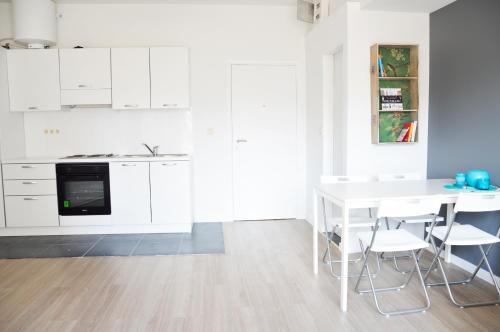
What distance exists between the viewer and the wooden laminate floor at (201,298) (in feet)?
8.54

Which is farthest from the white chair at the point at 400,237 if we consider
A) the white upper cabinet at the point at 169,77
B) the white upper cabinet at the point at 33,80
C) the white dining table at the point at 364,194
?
the white upper cabinet at the point at 33,80

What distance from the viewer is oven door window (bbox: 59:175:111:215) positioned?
191 inches

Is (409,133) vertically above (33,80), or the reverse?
(33,80)

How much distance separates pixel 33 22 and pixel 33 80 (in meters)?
0.67

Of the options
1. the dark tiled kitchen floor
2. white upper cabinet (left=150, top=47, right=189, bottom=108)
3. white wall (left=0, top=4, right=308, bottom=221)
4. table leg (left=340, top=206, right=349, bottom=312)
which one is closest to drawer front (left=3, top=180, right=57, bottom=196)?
the dark tiled kitchen floor

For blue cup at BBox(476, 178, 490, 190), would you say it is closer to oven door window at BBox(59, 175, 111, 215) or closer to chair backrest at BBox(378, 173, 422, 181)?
chair backrest at BBox(378, 173, 422, 181)

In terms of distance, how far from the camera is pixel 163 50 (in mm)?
4953

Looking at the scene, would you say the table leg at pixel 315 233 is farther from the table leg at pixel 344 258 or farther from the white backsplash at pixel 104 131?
the white backsplash at pixel 104 131

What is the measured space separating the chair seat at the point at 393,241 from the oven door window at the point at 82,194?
319cm

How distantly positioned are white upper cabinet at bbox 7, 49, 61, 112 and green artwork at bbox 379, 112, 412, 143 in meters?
3.74

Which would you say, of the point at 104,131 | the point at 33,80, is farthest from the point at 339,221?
the point at 33,80

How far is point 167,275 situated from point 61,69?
2987 millimetres

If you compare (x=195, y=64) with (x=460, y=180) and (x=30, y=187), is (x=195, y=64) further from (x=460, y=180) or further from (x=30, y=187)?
(x=460, y=180)

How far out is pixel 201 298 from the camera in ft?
9.86
